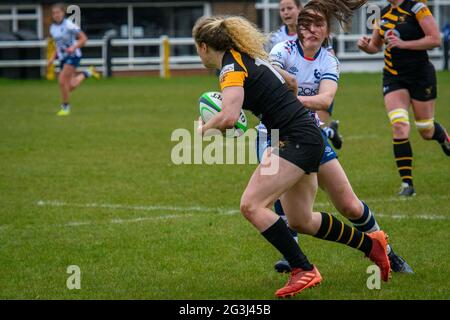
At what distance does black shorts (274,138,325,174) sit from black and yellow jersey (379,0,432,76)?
15.7 feet

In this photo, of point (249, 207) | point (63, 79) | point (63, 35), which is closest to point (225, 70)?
point (249, 207)

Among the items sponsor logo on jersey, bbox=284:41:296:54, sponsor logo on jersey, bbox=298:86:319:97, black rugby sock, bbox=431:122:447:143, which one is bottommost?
black rugby sock, bbox=431:122:447:143

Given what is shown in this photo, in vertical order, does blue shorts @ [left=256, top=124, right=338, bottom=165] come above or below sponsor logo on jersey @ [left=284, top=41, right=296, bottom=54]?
below

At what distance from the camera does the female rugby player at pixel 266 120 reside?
237 inches

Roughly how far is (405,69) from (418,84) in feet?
0.75

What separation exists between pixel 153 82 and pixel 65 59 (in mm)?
10832

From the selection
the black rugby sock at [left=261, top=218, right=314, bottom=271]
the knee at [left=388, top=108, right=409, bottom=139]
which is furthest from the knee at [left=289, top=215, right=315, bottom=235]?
the knee at [left=388, top=108, right=409, bottom=139]

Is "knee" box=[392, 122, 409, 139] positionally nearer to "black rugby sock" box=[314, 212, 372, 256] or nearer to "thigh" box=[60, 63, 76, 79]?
"black rugby sock" box=[314, 212, 372, 256]

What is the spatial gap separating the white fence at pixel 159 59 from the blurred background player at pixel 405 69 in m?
23.9

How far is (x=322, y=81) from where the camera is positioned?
680cm

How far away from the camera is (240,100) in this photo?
589 centimetres

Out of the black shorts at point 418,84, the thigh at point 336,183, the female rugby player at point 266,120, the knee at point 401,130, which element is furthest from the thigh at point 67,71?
the female rugby player at point 266,120

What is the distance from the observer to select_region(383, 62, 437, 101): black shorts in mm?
10547
